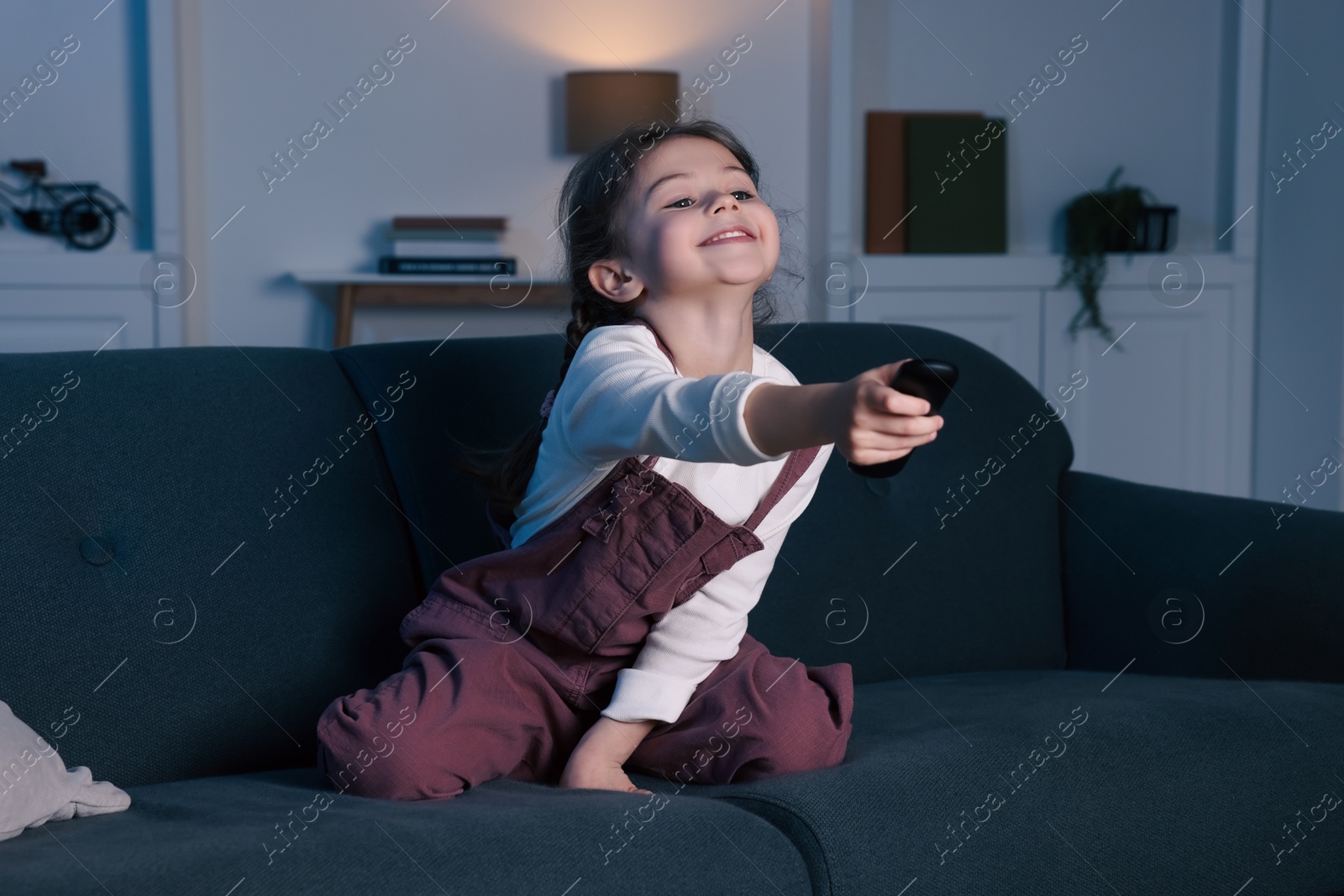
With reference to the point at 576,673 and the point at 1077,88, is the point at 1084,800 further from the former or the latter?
the point at 1077,88

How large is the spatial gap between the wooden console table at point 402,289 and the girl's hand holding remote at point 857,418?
2.82 metres

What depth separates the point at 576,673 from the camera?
46.1 inches

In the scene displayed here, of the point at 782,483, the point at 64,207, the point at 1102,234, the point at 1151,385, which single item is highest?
the point at 64,207

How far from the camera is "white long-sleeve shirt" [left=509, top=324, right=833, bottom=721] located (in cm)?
97

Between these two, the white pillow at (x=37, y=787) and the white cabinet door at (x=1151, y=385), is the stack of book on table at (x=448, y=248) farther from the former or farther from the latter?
the white pillow at (x=37, y=787)

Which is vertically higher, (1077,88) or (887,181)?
(1077,88)

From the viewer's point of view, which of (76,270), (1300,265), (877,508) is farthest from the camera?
(1300,265)

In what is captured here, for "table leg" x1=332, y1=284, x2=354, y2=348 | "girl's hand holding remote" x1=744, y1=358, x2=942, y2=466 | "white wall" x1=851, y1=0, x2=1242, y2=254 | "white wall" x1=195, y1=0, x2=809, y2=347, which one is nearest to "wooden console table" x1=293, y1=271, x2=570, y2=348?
"table leg" x1=332, y1=284, x2=354, y2=348

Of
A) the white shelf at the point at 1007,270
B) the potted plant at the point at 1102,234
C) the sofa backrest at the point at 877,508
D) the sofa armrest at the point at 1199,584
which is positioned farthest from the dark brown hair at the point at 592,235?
the potted plant at the point at 1102,234

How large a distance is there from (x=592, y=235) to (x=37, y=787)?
2.26ft

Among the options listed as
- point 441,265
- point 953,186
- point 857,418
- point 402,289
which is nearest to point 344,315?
point 402,289

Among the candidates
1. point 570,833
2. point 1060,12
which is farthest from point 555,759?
point 1060,12

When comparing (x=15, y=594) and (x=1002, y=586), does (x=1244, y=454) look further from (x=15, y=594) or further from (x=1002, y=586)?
(x=15, y=594)

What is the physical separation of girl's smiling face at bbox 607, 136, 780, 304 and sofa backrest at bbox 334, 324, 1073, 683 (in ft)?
1.19
